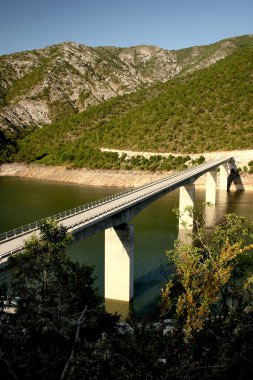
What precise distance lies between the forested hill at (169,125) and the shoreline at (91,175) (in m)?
3.36

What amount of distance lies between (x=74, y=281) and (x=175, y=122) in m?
101

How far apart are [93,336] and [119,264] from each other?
16677 millimetres

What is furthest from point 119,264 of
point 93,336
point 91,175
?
point 91,175

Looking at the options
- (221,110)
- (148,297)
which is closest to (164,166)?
(221,110)

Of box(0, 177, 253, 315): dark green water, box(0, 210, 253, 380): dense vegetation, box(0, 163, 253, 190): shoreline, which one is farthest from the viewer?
box(0, 163, 253, 190): shoreline

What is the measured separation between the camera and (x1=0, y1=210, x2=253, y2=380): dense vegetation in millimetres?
10953

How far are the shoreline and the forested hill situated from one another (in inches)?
132

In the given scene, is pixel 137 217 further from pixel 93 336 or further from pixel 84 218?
pixel 93 336

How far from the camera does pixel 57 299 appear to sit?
16141mm

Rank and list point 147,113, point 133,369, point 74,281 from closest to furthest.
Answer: point 133,369, point 74,281, point 147,113

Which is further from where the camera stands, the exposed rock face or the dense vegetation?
the exposed rock face

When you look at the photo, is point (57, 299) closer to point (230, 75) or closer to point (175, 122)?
point (175, 122)

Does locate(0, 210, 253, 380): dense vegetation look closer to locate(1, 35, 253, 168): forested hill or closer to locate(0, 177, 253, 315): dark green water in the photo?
locate(0, 177, 253, 315): dark green water

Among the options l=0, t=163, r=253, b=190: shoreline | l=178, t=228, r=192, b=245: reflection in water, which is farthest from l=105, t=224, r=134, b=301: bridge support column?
A: l=0, t=163, r=253, b=190: shoreline
